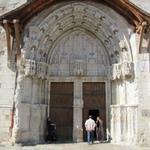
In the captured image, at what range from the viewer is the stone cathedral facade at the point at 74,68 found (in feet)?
29.9

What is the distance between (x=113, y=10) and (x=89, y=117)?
395 cm

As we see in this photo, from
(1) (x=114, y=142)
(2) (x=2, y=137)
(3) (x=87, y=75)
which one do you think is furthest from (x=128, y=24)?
(2) (x=2, y=137)

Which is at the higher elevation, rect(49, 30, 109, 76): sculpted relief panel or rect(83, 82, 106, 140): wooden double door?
rect(49, 30, 109, 76): sculpted relief panel

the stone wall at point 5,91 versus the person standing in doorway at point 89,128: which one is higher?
the stone wall at point 5,91

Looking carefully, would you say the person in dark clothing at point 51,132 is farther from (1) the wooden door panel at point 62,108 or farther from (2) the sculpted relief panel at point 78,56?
(2) the sculpted relief panel at point 78,56

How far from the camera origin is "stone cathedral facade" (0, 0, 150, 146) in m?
9.12

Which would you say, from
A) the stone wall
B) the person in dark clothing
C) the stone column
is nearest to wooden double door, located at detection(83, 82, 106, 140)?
the stone column

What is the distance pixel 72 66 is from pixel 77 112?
5.74 ft

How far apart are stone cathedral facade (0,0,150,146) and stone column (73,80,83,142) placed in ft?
0.12

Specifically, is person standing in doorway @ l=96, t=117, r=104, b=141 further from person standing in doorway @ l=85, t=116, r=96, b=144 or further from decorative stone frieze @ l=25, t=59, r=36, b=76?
decorative stone frieze @ l=25, t=59, r=36, b=76

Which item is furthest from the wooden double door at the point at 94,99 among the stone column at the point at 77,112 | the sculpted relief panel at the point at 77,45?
the sculpted relief panel at the point at 77,45

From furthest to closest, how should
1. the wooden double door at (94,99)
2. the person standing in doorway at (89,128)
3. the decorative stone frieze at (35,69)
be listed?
the wooden double door at (94,99), the person standing in doorway at (89,128), the decorative stone frieze at (35,69)

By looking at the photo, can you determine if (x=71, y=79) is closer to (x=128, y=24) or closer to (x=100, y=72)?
(x=100, y=72)

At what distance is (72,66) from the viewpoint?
10367mm
